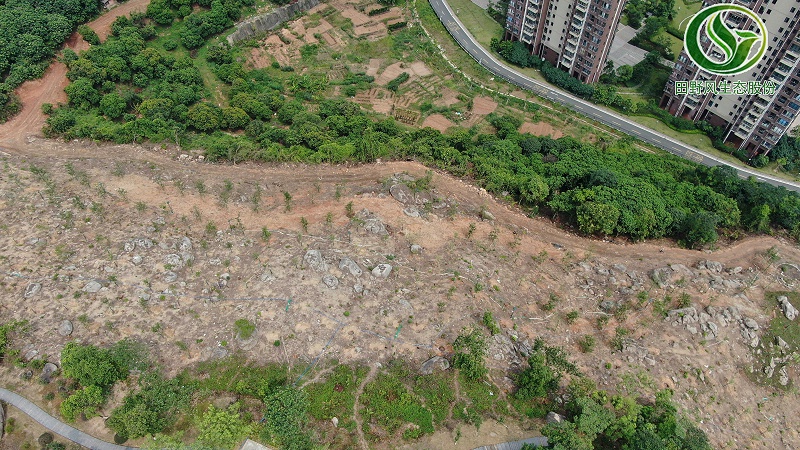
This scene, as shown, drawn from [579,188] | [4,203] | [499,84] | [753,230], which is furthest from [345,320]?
[499,84]

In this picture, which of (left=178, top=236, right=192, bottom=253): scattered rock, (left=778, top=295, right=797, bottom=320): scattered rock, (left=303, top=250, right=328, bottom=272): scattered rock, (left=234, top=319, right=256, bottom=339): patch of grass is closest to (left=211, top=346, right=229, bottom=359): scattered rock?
(left=234, top=319, right=256, bottom=339): patch of grass

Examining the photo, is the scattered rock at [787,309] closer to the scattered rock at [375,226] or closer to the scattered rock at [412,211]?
the scattered rock at [412,211]

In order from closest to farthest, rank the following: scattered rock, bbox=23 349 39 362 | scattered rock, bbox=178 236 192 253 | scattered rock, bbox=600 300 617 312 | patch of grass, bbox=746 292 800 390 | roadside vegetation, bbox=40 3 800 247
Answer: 1. scattered rock, bbox=23 349 39 362
2. patch of grass, bbox=746 292 800 390
3. scattered rock, bbox=600 300 617 312
4. scattered rock, bbox=178 236 192 253
5. roadside vegetation, bbox=40 3 800 247

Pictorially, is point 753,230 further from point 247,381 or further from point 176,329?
point 176,329

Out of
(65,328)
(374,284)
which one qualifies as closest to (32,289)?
(65,328)

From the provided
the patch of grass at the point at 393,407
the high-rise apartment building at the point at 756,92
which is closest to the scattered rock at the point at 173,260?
the patch of grass at the point at 393,407

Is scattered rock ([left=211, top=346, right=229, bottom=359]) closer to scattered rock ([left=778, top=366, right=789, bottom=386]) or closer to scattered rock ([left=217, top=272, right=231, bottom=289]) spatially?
scattered rock ([left=217, top=272, right=231, bottom=289])

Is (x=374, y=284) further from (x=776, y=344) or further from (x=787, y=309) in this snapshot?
(x=787, y=309)
